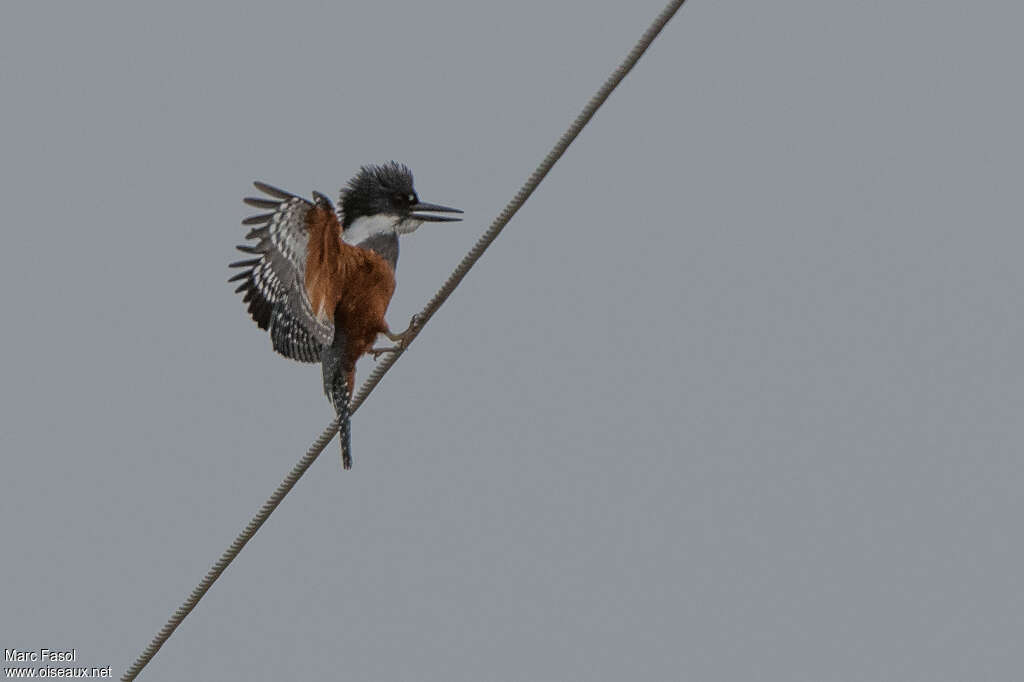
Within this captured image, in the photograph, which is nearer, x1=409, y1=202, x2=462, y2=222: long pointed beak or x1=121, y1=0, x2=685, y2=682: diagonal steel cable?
x1=121, y1=0, x2=685, y2=682: diagonal steel cable

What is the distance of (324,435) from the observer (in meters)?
5.84

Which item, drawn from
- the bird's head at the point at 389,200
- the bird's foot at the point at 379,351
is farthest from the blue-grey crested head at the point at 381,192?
the bird's foot at the point at 379,351

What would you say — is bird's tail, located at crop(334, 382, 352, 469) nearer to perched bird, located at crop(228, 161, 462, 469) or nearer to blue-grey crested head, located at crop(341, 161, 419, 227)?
perched bird, located at crop(228, 161, 462, 469)

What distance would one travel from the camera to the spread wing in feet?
18.1

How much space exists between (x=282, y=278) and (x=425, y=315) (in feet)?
1.94

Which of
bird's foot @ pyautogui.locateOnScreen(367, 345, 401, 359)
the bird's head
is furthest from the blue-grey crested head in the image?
bird's foot @ pyautogui.locateOnScreen(367, 345, 401, 359)

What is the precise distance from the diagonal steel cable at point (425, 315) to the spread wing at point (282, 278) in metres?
0.31

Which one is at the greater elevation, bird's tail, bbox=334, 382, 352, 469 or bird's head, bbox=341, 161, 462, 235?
bird's head, bbox=341, 161, 462, 235

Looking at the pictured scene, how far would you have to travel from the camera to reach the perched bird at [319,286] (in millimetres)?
5559

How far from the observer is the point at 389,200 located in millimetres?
6828

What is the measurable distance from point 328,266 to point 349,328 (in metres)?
0.43

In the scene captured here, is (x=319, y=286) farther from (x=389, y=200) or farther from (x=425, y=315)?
(x=389, y=200)

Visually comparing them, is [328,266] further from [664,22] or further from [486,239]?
[664,22]

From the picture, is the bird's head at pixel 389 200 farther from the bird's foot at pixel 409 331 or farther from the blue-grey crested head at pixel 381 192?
the bird's foot at pixel 409 331
